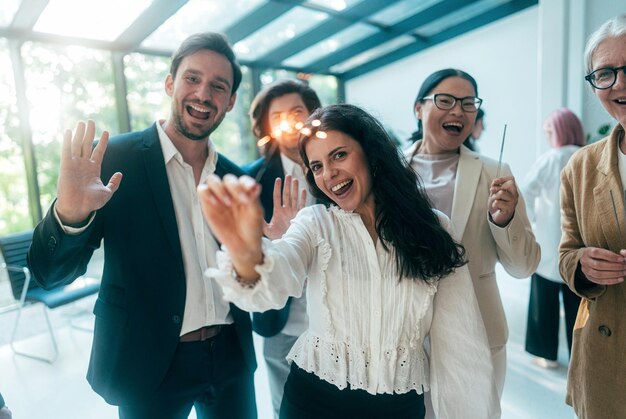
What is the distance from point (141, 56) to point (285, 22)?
1684 millimetres

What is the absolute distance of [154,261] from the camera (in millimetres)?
1283

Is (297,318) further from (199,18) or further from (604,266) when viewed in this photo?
(199,18)

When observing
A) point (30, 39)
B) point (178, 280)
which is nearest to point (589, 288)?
point (178, 280)

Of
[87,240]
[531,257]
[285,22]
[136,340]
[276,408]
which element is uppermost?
[285,22]

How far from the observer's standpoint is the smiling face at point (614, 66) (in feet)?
3.58

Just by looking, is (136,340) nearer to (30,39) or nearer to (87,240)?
(87,240)

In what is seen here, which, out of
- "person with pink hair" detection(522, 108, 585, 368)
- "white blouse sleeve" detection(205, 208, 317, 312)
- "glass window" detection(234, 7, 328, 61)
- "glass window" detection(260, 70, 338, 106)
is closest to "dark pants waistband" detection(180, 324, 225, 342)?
"white blouse sleeve" detection(205, 208, 317, 312)

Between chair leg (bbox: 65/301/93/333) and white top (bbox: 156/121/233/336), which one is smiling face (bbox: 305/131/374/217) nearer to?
white top (bbox: 156/121/233/336)

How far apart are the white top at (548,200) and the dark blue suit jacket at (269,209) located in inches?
83.6

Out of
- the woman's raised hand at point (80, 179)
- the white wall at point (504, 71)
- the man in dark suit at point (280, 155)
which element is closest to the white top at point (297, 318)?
the man in dark suit at point (280, 155)

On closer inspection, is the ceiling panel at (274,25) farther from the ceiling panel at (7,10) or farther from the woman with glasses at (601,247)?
the woman with glasses at (601,247)

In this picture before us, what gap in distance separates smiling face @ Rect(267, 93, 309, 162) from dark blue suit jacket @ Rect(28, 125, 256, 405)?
2.36 ft

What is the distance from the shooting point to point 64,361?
10.9 ft

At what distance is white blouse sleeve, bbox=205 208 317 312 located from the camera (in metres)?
0.87
